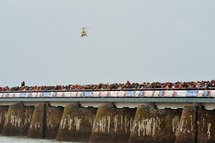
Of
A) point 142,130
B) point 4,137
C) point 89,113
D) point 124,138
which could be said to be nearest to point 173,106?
point 142,130

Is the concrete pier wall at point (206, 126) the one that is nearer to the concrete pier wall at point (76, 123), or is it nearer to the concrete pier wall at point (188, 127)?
the concrete pier wall at point (188, 127)

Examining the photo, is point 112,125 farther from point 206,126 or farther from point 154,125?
point 206,126

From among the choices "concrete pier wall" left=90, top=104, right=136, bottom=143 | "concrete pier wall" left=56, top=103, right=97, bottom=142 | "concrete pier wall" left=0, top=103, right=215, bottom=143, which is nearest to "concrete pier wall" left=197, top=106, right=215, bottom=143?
"concrete pier wall" left=0, top=103, right=215, bottom=143

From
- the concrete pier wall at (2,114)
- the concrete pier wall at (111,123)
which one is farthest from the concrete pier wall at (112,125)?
the concrete pier wall at (2,114)

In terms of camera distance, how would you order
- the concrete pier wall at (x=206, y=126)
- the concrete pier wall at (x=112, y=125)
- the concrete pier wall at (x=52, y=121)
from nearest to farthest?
the concrete pier wall at (x=206, y=126)
the concrete pier wall at (x=112, y=125)
the concrete pier wall at (x=52, y=121)

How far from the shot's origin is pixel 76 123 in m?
58.1

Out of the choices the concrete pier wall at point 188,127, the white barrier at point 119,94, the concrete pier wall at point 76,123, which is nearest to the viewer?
the concrete pier wall at point 188,127

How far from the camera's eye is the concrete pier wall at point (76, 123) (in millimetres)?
57688

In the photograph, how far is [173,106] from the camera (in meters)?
47.9

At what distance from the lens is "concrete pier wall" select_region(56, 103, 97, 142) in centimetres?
5769

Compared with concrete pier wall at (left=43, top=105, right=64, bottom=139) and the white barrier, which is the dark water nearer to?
concrete pier wall at (left=43, top=105, right=64, bottom=139)

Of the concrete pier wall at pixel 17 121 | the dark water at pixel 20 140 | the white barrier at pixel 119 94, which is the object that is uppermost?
the white barrier at pixel 119 94

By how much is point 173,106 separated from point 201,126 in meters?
5.93

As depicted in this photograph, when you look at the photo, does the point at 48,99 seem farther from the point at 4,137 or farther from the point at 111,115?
the point at 111,115
